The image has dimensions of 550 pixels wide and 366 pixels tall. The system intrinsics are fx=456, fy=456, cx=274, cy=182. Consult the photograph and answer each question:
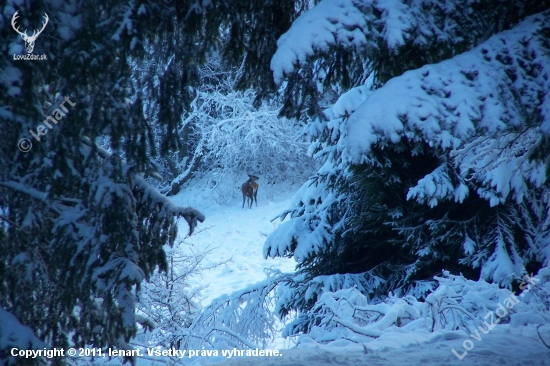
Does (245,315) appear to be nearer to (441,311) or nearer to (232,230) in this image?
(441,311)

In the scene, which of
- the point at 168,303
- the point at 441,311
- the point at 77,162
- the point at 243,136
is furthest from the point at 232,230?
the point at 77,162

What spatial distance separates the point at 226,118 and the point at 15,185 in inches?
579

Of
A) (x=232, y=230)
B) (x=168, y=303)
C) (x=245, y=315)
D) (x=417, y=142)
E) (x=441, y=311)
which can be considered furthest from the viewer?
(x=232, y=230)

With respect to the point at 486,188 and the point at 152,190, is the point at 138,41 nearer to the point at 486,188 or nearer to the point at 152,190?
the point at 152,190

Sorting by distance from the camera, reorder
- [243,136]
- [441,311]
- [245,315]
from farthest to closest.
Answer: [243,136]
[245,315]
[441,311]

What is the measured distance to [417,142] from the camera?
4898mm

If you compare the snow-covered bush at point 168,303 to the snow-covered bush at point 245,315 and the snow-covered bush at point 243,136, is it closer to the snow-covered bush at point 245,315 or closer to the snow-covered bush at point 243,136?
the snow-covered bush at point 245,315

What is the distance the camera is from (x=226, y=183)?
58.9 feet

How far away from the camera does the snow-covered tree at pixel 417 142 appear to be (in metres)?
2.45

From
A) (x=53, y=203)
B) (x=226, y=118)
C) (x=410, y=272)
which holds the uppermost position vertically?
(x=226, y=118)

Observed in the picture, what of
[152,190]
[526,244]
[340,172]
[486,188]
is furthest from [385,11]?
[526,244]

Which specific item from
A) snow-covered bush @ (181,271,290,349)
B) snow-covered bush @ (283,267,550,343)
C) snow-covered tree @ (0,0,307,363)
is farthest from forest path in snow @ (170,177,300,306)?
snow-covered tree @ (0,0,307,363)

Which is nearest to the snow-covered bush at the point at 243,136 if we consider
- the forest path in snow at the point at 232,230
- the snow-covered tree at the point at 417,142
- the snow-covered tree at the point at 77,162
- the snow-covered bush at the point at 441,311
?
the forest path in snow at the point at 232,230

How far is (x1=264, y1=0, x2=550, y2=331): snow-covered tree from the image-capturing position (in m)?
2.45
